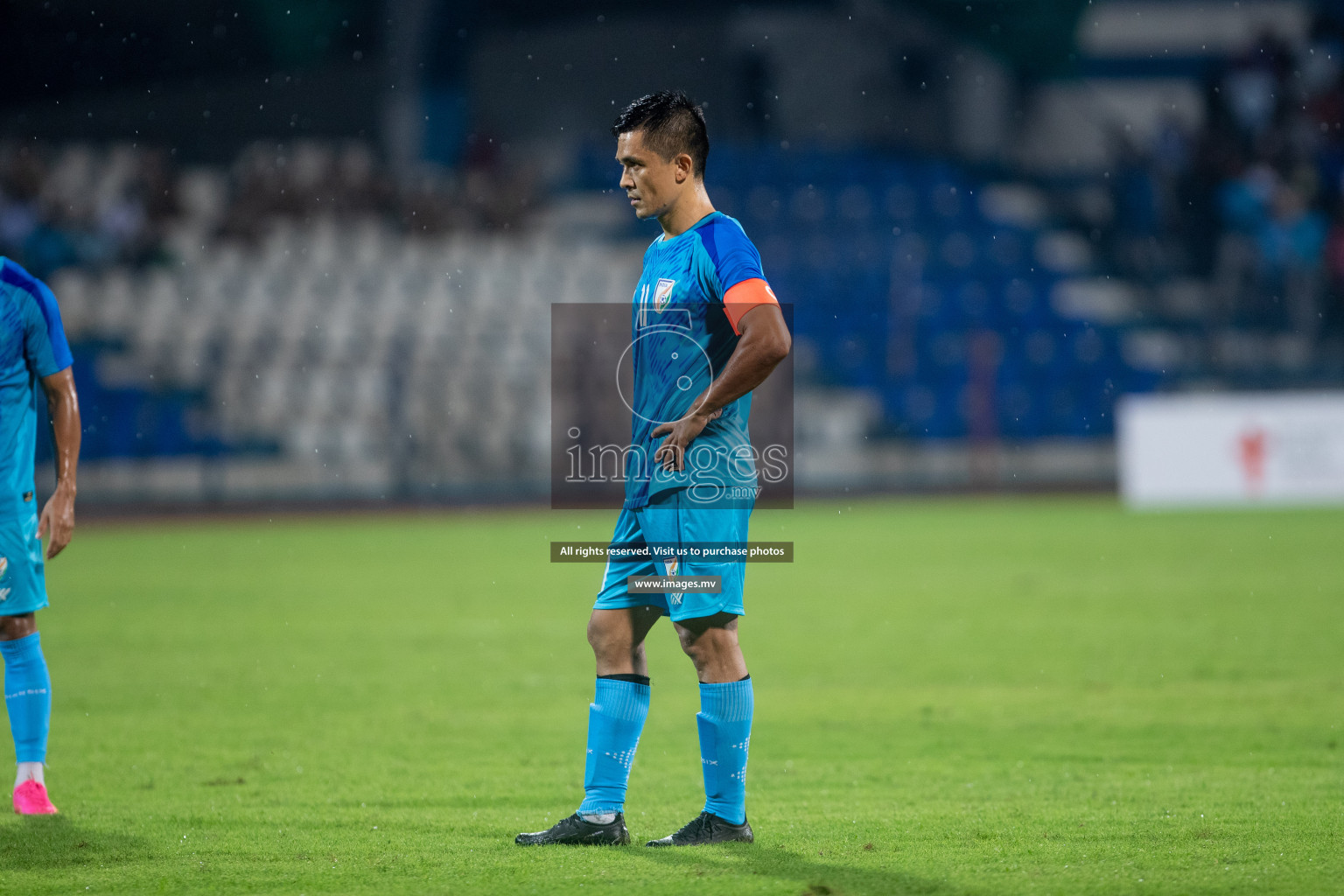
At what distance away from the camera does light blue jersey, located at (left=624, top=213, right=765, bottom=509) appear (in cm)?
400

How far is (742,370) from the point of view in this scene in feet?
12.7

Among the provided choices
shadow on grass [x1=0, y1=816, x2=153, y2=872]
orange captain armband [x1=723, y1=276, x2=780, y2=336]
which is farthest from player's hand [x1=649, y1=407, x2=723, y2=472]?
shadow on grass [x1=0, y1=816, x2=153, y2=872]

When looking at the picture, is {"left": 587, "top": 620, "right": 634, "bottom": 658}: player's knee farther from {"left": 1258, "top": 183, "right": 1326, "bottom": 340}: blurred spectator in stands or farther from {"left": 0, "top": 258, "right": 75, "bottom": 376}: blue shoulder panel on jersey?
{"left": 1258, "top": 183, "right": 1326, "bottom": 340}: blurred spectator in stands

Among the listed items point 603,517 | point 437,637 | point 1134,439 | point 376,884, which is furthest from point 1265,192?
point 376,884

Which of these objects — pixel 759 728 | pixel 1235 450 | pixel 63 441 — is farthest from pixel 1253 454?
pixel 63 441

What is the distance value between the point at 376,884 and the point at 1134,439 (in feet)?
47.2

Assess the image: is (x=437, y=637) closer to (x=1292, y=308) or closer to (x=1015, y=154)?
(x=1292, y=308)

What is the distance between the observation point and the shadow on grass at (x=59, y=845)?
13.1 feet

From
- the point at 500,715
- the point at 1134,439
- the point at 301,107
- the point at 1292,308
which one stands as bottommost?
the point at 500,715

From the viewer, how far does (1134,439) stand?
16703mm

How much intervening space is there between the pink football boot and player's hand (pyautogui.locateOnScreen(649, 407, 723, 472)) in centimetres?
234

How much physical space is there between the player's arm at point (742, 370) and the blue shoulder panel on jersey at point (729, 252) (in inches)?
4.2

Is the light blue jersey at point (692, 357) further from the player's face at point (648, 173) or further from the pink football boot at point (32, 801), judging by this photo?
the pink football boot at point (32, 801)

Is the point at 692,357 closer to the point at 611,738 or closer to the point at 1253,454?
the point at 611,738
